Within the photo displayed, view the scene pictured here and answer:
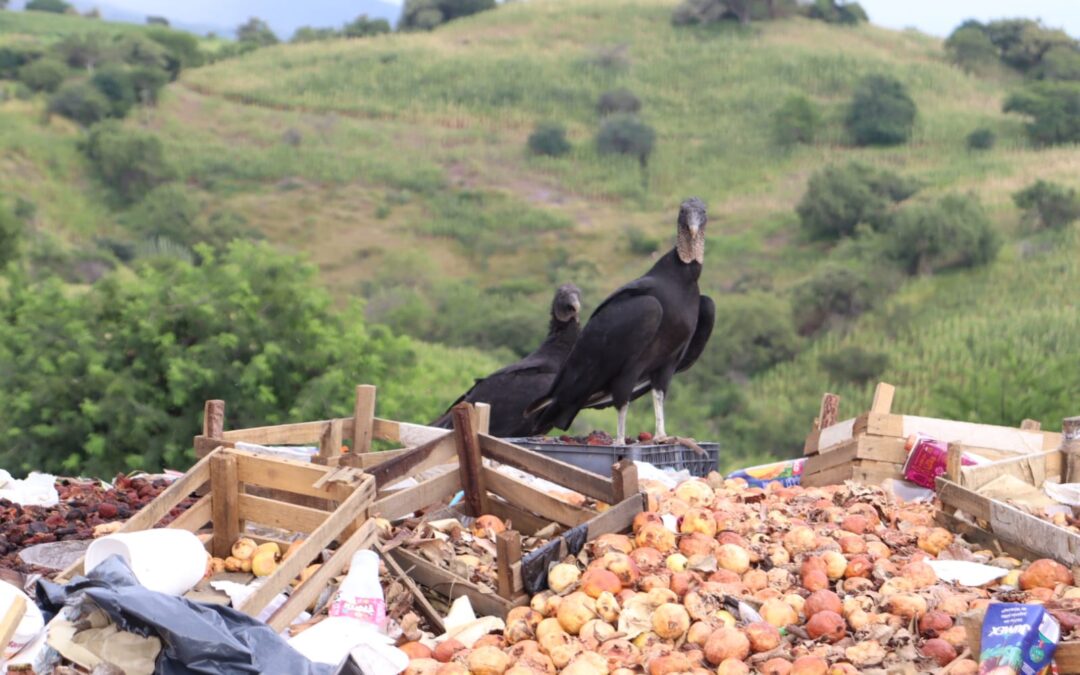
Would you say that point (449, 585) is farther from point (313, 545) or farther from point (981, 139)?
point (981, 139)

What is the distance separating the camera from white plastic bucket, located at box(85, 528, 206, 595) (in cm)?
400

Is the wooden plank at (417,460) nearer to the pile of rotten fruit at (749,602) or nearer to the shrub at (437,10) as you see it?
the pile of rotten fruit at (749,602)

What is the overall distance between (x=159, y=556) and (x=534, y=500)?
52.7 inches

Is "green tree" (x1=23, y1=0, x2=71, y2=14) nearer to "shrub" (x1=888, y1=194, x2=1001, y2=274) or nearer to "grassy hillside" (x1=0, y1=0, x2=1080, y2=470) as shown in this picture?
"grassy hillside" (x1=0, y1=0, x2=1080, y2=470)

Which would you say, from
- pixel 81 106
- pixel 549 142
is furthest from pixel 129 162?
pixel 549 142

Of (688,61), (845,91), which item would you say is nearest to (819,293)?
(845,91)

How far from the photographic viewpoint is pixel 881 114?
49781 mm

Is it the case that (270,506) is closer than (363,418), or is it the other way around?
(270,506)

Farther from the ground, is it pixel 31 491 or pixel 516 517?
pixel 516 517

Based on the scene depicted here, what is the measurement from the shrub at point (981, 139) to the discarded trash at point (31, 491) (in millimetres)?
→ 46367

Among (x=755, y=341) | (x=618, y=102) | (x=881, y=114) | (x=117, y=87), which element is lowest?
(x=755, y=341)

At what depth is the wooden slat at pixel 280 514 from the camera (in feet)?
14.8

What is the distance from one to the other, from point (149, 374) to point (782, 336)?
2211 cm

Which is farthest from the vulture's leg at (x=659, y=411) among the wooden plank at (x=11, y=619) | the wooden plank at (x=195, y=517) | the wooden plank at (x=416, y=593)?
the wooden plank at (x=11, y=619)
